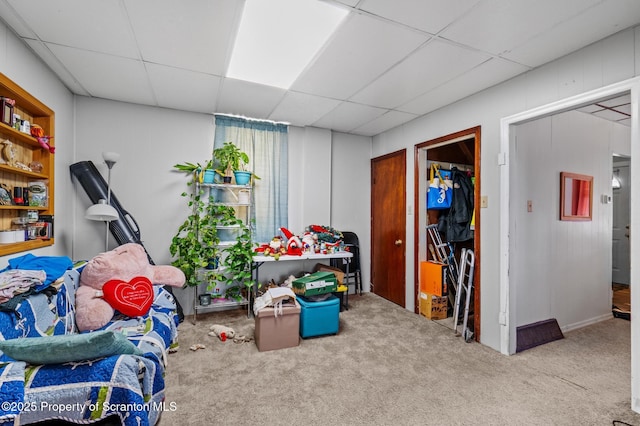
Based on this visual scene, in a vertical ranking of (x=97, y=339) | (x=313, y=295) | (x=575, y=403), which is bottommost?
(x=575, y=403)

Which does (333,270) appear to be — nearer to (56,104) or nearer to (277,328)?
(277,328)

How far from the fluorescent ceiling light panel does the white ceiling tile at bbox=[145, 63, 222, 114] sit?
13.2 inches

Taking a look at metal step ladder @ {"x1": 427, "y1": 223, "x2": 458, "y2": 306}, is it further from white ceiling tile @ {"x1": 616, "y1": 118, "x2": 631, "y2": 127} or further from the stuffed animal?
the stuffed animal

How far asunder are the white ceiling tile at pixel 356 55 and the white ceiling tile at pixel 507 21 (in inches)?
11.4

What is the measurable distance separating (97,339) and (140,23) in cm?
195

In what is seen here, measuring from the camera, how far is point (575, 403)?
1978 mm

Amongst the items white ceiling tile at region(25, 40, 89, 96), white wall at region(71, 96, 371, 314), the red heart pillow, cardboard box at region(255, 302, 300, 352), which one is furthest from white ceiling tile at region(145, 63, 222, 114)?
cardboard box at region(255, 302, 300, 352)

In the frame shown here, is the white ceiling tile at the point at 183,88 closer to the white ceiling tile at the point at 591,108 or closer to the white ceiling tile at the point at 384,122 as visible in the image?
the white ceiling tile at the point at 384,122

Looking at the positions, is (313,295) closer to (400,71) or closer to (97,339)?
(97,339)

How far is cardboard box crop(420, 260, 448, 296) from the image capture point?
3512 millimetres

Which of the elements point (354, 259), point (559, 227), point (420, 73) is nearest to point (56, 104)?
point (420, 73)

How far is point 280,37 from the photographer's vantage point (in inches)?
85.4

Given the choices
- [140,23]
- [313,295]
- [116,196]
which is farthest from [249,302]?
[140,23]

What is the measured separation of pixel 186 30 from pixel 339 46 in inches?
42.5
